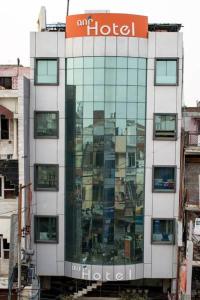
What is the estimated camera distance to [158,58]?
31.5 meters

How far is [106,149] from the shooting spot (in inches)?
1237

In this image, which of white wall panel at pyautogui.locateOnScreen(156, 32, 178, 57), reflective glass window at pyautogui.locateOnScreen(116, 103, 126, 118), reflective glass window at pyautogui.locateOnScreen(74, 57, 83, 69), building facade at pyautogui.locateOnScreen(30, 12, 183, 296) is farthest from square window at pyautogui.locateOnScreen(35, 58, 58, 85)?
white wall panel at pyautogui.locateOnScreen(156, 32, 178, 57)

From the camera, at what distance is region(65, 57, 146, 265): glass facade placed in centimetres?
3120

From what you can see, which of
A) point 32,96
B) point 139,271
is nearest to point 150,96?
point 32,96

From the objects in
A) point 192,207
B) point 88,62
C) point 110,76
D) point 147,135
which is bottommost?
point 192,207

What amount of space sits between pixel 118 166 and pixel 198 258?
26.1ft

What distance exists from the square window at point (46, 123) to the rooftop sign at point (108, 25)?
560cm

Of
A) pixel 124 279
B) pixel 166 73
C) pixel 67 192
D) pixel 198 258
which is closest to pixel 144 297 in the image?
pixel 124 279

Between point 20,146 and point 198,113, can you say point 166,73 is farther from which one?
point 20,146

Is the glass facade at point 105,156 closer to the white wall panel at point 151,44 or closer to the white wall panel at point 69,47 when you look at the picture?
the white wall panel at point 69,47

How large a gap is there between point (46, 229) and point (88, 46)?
12721 mm

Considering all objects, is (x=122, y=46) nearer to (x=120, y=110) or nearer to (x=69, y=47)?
(x=69, y=47)

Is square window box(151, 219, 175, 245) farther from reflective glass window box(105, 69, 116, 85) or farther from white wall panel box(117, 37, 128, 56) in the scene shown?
white wall panel box(117, 37, 128, 56)

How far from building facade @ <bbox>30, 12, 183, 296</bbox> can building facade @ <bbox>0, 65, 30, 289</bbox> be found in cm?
118
